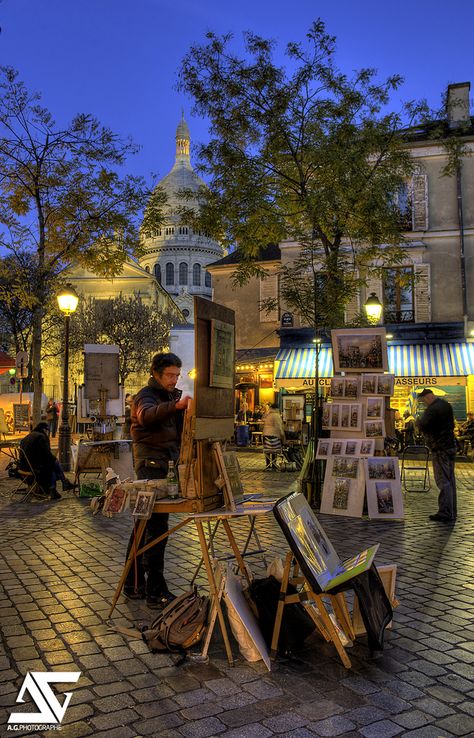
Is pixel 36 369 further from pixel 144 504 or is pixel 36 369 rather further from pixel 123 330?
pixel 123 330

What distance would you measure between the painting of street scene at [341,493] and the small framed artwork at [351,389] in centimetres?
125

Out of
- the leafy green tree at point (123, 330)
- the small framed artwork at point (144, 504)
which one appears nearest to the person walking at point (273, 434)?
the small framed artwork at point (144, 504)

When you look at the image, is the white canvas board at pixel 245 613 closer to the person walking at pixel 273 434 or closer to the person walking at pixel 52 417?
the person walking at pixel 273 434

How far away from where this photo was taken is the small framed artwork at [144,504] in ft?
13.3

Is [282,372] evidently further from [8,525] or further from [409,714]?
[409,714]

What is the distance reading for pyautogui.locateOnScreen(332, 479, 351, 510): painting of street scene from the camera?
848 centimetres


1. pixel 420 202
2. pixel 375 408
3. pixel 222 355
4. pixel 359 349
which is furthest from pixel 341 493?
pixel 420 202

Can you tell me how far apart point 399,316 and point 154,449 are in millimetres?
17264

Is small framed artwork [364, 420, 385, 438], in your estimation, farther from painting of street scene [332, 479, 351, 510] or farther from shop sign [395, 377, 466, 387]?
shop sign [395, 377, 466, 387]

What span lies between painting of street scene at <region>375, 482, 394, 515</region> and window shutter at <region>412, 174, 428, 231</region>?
47.5 ft

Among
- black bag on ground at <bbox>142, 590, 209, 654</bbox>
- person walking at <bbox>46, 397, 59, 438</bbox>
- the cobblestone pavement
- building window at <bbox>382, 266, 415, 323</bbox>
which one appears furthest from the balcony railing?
black bag on ground at <bbox>142, 590, 209, 654</bbox>

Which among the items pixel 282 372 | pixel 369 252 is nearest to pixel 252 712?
pixel 369 252

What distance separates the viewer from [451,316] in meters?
20.3

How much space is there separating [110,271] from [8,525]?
7.06 m
